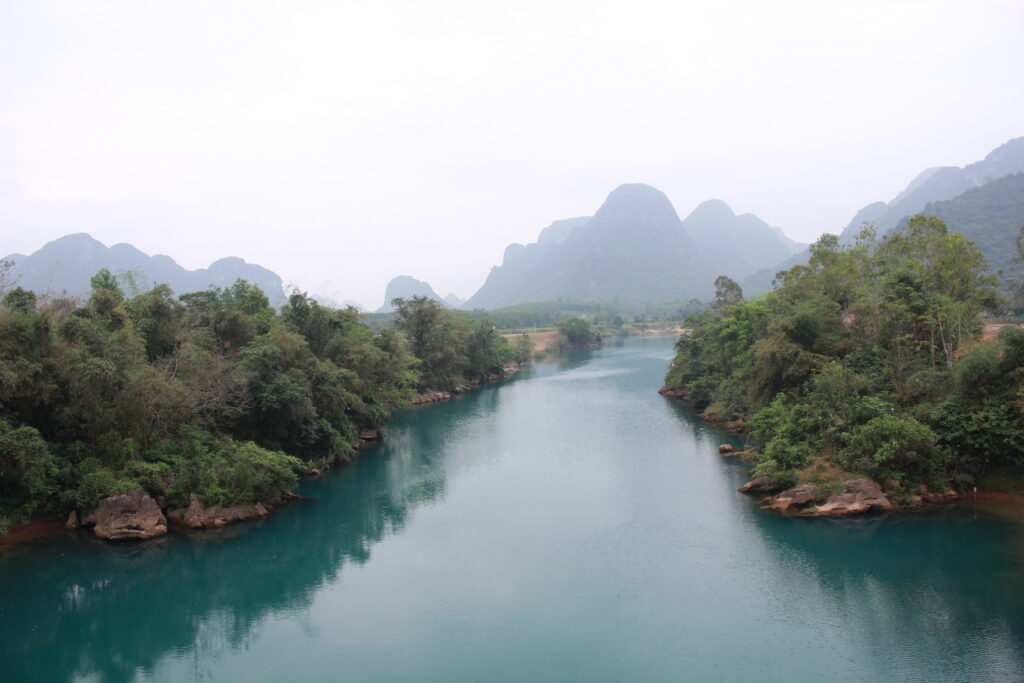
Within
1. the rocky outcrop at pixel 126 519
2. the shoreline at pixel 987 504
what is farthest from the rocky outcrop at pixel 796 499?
the rocky outcrop at pixel 126 519

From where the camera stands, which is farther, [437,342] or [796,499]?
[437,342]

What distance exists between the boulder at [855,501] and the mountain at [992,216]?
45.7 metres

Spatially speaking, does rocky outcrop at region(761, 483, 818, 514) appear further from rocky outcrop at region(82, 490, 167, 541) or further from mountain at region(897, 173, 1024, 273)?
mountain at region(897, 173, 1024, 273)

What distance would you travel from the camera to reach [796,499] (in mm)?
14734

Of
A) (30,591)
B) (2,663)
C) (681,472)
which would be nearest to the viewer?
(2,663)

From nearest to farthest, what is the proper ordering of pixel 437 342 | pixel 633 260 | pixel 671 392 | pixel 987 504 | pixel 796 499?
pixel 987 504, pixel 796 499, pixel 671 392, pixel 437 342, pixel 633 260

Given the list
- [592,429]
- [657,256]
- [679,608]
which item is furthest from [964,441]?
[657,256]

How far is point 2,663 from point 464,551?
7983 millimetres

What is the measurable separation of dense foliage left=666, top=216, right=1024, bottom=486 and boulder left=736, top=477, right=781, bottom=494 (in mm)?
435

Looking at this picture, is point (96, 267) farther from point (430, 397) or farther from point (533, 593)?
point (533, 593)

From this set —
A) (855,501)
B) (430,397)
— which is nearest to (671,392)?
(430,397)

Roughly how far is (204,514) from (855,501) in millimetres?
15219

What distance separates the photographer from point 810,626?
9.99m

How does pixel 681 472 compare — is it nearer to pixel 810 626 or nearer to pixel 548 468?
pixel 548 468
